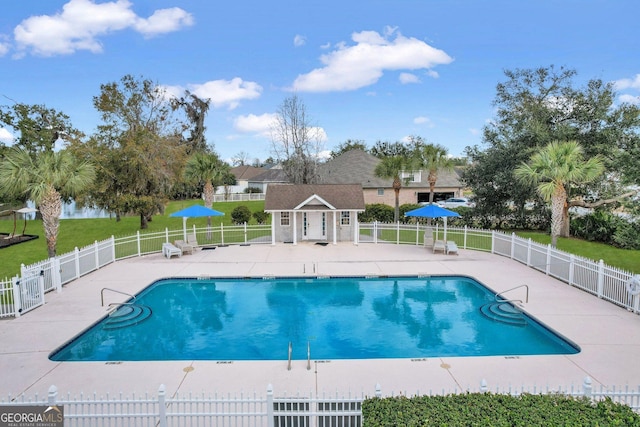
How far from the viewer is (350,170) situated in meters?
41.7

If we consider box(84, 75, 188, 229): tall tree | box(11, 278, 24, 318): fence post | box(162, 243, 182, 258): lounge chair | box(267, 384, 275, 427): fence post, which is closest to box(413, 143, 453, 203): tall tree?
box(162, 243, 182, 258): lounge chair

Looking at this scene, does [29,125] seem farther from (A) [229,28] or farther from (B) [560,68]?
(B) [560,68]

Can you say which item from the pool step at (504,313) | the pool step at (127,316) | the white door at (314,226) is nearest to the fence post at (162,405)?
the pool step at (127,316)

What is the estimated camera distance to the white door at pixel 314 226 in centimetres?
2544

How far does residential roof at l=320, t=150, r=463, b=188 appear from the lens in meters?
39.6

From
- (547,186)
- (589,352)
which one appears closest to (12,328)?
(589,352)

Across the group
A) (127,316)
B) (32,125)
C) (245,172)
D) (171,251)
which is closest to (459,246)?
(171,251)

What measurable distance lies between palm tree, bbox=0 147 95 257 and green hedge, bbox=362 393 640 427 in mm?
13883

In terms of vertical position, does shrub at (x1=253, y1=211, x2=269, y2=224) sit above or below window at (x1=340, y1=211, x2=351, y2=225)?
below

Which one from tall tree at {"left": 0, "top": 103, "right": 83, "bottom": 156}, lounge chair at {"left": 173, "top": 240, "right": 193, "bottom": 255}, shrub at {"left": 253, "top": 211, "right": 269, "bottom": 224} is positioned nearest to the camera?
lounge chair at {"left": 173, "top": 240, "right": 193, "bottom": 255}

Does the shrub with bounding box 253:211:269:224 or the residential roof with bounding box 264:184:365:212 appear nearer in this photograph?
the residential roof with bounding box 264:184:365:212

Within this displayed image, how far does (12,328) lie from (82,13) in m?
18.5
